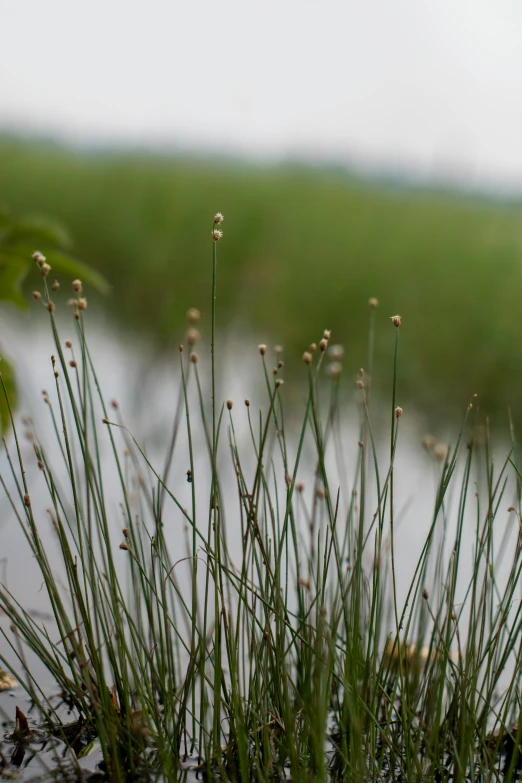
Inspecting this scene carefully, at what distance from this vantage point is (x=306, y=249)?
12.4 feet

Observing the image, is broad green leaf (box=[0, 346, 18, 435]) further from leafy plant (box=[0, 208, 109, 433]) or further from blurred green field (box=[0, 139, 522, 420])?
blurred green field (box=[0, 139, 522, 420])

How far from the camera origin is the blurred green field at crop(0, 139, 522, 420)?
2.97 m

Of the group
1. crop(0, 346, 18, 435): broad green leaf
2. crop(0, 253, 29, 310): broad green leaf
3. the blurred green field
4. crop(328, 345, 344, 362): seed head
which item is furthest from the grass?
→ the blurred green field

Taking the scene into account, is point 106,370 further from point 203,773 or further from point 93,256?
point 203,773

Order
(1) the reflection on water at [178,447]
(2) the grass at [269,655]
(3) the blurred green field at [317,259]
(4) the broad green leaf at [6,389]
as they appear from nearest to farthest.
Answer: (2) the grass at [269,655]
(4) the broad green leaf at [6,389]
(1) the reflection on water at [178,447]
(3) the blurred green field at [317,259]

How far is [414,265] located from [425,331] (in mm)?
527

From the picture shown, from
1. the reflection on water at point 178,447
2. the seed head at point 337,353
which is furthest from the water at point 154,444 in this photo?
the seed head at point 337,353

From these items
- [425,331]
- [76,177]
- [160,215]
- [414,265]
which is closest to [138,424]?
[425,331]

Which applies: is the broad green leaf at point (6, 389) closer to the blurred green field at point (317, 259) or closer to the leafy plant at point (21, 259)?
the leafy plant at point (21, 259)

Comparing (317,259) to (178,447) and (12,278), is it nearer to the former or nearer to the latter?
(178,447)

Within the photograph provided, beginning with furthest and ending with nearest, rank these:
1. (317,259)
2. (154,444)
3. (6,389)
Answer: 1. (317,259)
2. (154,444)
3. (6,389)

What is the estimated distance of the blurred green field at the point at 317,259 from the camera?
297cm

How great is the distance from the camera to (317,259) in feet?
12.2

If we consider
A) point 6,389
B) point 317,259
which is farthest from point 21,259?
point 317,259
